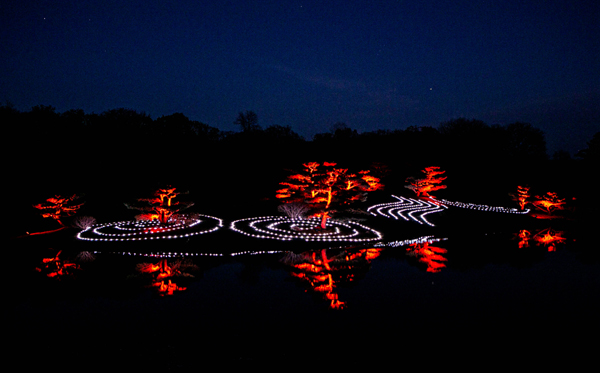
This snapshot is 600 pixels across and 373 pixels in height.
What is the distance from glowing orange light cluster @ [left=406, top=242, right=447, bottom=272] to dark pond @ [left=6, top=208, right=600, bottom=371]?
62 millimetres

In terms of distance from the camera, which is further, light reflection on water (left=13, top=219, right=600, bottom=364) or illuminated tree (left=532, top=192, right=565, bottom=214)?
illuminated tree (left=532, top=192, right=565, bottom=214)

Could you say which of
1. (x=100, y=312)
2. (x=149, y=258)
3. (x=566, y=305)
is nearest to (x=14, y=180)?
(x=149, y=258)

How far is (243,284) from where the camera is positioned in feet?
23.6

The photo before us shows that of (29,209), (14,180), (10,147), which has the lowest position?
(29,209)

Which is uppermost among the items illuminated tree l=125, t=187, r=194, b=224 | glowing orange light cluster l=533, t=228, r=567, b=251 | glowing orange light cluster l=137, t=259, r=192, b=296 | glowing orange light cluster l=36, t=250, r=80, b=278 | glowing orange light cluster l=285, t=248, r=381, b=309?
illuminated tree l=125, t=187, r=194, b=224

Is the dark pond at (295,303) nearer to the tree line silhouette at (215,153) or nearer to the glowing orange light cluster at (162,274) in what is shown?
the glowing orange light cluster at (162,274)

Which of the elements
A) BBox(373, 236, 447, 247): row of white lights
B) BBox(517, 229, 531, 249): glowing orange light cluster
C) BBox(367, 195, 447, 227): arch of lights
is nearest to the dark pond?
BBox(373, 236, 447, 247): row of white lights

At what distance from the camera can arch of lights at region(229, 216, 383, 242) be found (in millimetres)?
11422

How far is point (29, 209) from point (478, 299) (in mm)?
19504

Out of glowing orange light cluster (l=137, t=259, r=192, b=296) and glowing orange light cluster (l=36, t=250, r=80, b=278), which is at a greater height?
glowing orange light cluster (l=137, t=259, r=192, b=296)

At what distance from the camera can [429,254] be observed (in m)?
9.94

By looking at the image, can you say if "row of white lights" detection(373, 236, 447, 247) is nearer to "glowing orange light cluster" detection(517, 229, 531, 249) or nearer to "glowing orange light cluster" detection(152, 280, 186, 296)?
"glowing orange light cluster" detection(517, 229, 531, 249)

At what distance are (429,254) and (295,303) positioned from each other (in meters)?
5.67

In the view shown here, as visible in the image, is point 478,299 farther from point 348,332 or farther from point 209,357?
point 209,357
